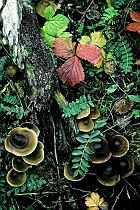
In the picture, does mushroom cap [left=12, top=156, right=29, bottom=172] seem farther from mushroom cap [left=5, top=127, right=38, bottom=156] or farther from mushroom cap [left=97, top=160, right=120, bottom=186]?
mushroom cap [left=97, top=160, right=120, bottom=186]

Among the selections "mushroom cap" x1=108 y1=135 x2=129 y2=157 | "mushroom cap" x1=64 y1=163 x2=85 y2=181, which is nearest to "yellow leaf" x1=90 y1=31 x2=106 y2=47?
"mushroom cap" x1=108 y1=135 x2=129 y2=157

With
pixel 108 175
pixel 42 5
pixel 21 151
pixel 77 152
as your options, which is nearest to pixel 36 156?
pixel 21 151

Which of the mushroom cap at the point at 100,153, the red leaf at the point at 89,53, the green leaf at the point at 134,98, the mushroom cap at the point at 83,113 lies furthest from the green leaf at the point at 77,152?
the red leaf at the point at 89,53

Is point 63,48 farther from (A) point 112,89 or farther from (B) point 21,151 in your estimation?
(B) point 21,151

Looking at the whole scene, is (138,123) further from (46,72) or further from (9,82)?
(9,82)

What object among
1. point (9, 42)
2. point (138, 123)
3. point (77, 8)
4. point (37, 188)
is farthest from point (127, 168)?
point (77, 8)
